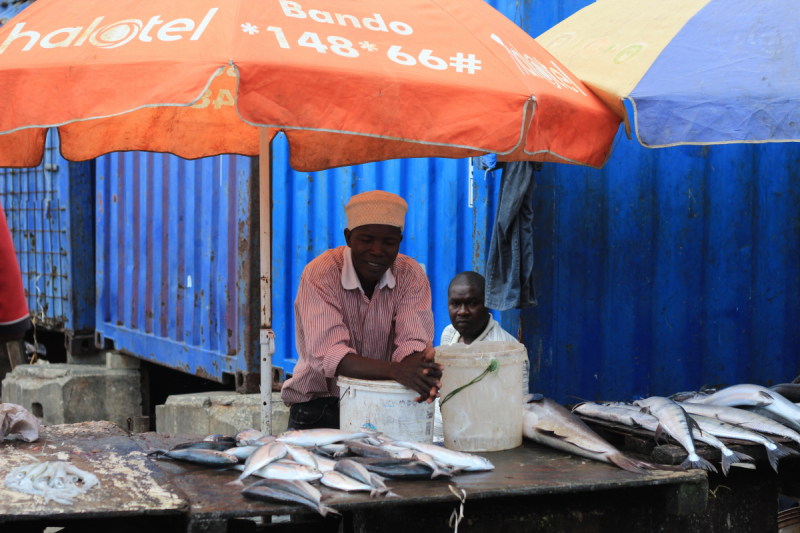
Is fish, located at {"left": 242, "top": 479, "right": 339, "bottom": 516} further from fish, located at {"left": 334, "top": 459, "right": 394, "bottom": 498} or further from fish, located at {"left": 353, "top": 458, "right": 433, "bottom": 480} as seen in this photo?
fish, located at {"left": 353, "top": 458, "right": 433, "bottom": 480}

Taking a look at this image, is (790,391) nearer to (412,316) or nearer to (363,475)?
(412,316)

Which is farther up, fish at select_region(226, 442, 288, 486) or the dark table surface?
fish at select_region(226, 442, 288, 486)

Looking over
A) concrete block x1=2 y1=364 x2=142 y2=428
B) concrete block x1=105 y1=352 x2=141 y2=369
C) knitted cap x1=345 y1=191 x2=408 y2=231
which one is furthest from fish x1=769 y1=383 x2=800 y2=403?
concrete block x1=105 y1=352 x2=141 y2=369

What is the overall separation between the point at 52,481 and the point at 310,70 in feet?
4.88

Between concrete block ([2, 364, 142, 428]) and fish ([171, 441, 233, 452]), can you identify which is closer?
fish ([171, 441, 233, 452])

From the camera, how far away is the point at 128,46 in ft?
8.01

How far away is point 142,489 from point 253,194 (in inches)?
160

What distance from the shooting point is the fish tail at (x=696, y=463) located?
9.73 ft

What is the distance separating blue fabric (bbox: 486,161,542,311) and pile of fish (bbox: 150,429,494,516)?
5.31ft

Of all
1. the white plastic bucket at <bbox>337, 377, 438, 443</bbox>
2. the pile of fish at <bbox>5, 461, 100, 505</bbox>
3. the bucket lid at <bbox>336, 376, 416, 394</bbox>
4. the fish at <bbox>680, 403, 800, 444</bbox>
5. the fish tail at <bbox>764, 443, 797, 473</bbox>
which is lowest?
the fish tail at <bbox>764, 443, 797, 473</bbox>

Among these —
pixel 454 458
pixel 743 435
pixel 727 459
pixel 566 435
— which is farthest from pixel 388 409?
pixel 743 435

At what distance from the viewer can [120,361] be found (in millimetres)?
8711

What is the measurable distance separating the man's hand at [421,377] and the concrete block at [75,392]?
19.2ft

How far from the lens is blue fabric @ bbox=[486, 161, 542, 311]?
166 inches
